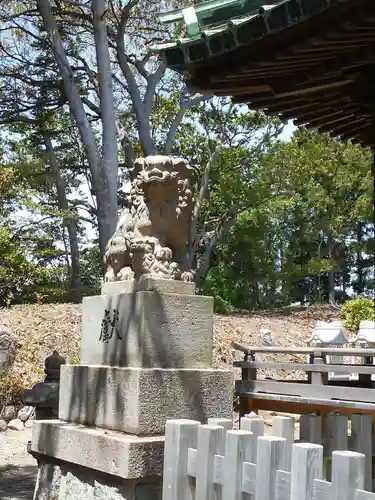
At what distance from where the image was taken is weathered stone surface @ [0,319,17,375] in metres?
12.1

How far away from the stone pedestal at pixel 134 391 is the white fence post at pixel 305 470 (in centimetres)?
168

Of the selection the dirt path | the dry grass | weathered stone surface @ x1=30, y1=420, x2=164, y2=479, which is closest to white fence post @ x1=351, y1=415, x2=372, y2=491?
weathered stone surface @ x1=30, y1=420, x2=164, y2=479

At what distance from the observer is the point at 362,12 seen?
2826 millimetres

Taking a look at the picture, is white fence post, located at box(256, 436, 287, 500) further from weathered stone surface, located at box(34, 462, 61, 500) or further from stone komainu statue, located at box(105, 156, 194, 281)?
weathered stone surface, located at box(34, 462, 61, 500)

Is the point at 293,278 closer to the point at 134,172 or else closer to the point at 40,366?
the point at 40,366

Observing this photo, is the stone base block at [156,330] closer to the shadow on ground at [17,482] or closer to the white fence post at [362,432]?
the white fence post at [362,432]

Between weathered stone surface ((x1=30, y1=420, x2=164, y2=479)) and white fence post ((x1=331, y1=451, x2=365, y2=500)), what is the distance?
1851 millimetres

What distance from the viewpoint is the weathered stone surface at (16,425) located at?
1102 centimetres

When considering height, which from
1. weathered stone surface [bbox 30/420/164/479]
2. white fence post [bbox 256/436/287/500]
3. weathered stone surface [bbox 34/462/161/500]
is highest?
white fence post [bbox 256/436/287/500]

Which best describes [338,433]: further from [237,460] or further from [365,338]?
[365,338]

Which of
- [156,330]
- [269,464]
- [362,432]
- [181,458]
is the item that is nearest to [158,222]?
[156,330]

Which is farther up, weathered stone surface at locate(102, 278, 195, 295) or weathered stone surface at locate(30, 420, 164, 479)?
weathered stone surface at locate(102, 278, 195, 295)

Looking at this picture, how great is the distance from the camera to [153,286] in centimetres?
445

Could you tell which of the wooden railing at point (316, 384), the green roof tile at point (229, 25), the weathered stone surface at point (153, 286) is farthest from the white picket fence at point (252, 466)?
the wooden railing at point (316, 384)
